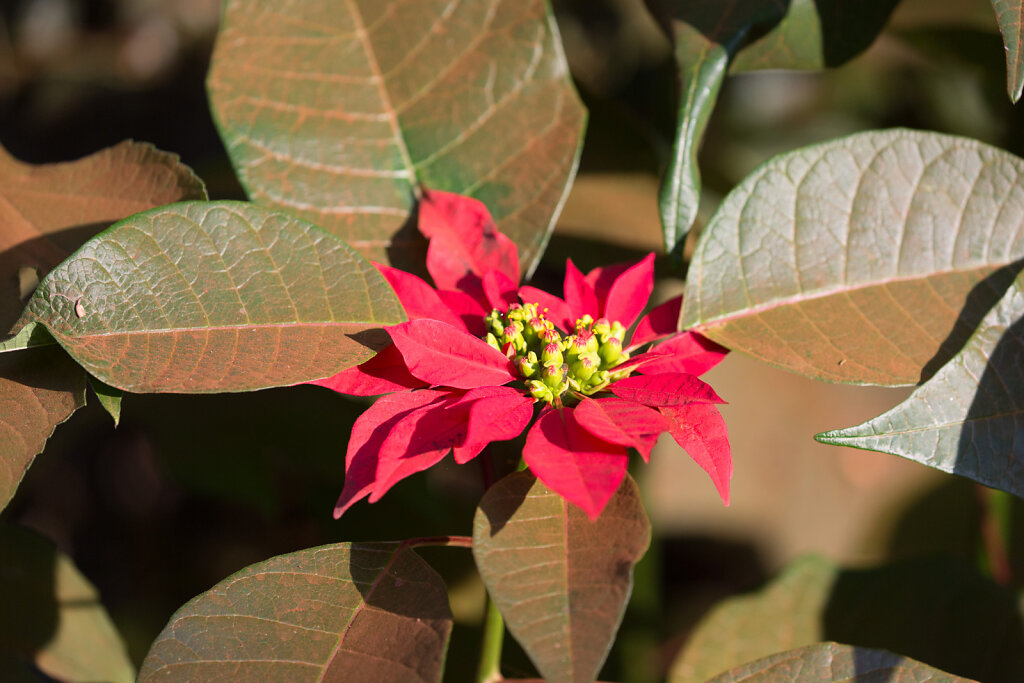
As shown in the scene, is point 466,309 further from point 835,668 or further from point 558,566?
point 835,668

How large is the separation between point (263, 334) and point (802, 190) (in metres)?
0.41

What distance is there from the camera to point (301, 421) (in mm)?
1061

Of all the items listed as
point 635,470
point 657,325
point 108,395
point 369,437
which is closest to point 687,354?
point 657,325

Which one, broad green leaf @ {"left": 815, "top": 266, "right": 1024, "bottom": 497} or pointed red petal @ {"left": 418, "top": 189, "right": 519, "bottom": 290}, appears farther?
pointed red petal @ {"left": 418, "top": 189, "right": 519, "bottom": 290}

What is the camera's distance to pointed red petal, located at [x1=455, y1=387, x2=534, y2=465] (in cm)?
45

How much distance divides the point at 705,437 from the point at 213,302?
32 centimetres

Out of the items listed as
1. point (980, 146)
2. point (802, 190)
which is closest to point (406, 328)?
point (802, 190)

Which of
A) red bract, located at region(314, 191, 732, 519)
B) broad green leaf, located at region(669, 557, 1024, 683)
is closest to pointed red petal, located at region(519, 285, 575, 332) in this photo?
red bract, located at region(314, 191, 732, 519)

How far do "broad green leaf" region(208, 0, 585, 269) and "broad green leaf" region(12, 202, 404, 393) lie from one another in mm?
129

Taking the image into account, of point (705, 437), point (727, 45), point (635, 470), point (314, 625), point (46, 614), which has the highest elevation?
point (727, 45)

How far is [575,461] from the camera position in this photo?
45 cm

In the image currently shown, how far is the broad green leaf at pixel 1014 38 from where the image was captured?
50 centimetres

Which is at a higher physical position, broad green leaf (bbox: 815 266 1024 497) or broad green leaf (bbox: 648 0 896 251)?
broad green leaf (bbox: 648 0 896 251)

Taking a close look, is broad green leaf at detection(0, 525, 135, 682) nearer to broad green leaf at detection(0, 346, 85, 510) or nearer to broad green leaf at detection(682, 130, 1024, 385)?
broad green leaf at detection(0, 346, 85, 510)
